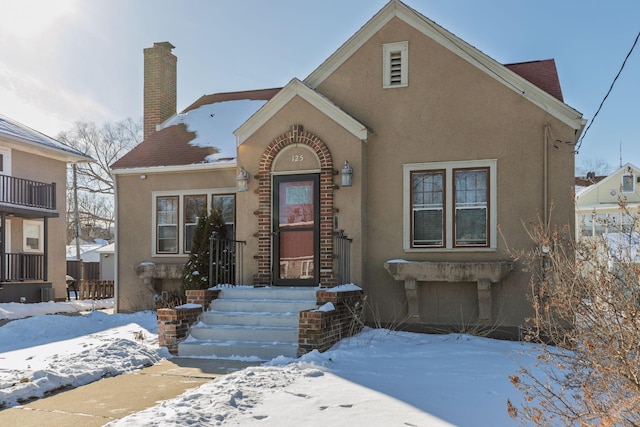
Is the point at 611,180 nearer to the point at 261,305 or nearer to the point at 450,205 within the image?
the point at 450,205

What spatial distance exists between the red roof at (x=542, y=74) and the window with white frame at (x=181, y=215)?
271 inches

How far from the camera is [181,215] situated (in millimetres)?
13023

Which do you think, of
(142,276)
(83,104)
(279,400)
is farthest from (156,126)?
(83,104)

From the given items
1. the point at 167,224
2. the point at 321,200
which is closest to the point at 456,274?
the point at 321,200

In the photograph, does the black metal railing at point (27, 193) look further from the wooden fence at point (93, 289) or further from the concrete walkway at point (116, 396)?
the concrete walkway at point (116, 396)

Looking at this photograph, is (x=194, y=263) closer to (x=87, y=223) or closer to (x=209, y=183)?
(x=209, y=183)

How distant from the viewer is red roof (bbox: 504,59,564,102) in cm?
1038

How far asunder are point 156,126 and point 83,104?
25023mm

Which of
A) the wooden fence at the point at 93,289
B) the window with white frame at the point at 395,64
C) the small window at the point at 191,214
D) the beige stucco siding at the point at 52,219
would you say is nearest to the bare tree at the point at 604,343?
the window with white frame at the point at 395,64

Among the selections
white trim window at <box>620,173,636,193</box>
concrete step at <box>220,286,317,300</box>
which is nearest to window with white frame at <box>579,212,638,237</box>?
concrete step at <box>220,286,317,300</box>

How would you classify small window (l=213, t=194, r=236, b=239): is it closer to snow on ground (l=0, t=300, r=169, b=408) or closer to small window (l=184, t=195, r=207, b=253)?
small window (l=184, t=195, r=207, b=253)

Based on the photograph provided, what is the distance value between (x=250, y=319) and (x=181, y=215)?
17.0ft

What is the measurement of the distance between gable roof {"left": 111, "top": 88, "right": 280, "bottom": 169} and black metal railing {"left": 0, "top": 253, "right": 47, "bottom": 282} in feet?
21.9

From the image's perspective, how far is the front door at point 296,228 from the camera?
399 inches
